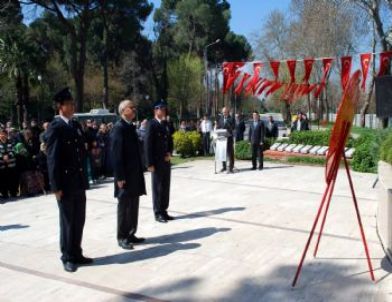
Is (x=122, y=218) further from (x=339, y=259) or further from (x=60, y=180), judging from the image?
(x=339, y=259)

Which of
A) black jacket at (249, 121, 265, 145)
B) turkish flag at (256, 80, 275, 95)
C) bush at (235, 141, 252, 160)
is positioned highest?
turkish flag at (256, 80, 275, 95)

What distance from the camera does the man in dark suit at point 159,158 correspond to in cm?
711

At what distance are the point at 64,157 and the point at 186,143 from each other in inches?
454

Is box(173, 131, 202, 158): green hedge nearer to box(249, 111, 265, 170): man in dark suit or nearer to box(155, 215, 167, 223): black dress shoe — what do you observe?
box(249, 111, 265, 170): man in dark suit

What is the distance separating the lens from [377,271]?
16.4ft

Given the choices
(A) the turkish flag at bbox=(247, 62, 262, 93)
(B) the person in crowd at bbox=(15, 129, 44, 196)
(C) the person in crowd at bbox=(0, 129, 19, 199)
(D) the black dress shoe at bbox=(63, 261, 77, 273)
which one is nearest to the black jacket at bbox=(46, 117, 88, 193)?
(D) the black dress shoe at bbox=(63, 261, 77, 273)

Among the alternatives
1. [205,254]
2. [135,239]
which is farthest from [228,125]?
[205,254]

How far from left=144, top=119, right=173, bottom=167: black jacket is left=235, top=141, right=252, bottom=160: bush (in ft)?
27.9

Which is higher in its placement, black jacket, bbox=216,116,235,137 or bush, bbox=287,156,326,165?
black jacket, bbox=216,116,235,137

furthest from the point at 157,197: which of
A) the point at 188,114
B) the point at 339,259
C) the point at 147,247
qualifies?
the point at 188,114

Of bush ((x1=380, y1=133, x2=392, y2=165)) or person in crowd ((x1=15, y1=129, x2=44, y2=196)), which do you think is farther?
person in crowd ((x1=15, y1=129, x2=44, y2=196))

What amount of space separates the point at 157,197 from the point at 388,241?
3.21 m

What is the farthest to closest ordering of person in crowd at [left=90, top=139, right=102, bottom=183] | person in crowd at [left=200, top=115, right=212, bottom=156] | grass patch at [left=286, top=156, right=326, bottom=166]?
person in crowd at [left=200, top=115, right=212, bottom=156] < grass patch at [left=286, top=156, right=326, bottom=166] < person in crowd at [left=90, top=139, right=102, bottom=183]

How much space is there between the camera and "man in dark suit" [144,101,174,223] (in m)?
7.11
